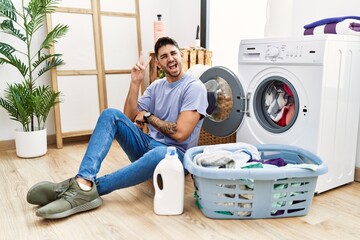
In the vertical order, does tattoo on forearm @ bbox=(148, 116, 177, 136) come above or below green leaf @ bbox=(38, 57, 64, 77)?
below

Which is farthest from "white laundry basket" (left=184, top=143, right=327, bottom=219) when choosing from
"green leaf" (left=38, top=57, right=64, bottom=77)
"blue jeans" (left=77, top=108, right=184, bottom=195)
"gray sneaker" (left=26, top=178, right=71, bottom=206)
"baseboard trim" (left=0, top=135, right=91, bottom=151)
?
"baseboard trim" (left=0, top=135, right=91, bottom=151)

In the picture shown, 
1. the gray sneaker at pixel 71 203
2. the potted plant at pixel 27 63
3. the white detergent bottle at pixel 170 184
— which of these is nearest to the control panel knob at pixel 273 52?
the white detergent bottle at pixel 170 184

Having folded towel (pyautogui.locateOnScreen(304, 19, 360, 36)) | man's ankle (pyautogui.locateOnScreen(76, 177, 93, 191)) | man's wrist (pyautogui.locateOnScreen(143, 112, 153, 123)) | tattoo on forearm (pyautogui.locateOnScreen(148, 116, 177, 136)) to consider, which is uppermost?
folded towel (pyautogui.locateOnScreen(304, 19, 360, 36))

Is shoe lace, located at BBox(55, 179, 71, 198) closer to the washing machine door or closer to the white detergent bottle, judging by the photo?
the white detergent bottle

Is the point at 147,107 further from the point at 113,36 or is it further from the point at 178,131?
the point at 113,36

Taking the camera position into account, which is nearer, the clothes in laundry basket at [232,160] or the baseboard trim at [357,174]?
the clothes in laundry basket at [232,160]

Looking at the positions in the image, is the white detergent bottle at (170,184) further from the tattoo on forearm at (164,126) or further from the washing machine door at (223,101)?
the washing machine door at (223,101)

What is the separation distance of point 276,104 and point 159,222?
99 centimetres

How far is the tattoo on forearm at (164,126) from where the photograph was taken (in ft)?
5.86

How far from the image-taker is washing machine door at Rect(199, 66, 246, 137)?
83.7 inches

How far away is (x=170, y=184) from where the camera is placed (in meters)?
1.57

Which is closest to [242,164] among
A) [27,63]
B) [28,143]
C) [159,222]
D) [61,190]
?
[159,222]

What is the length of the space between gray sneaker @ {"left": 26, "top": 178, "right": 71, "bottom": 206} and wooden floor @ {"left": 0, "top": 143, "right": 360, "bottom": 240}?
3.6 inches

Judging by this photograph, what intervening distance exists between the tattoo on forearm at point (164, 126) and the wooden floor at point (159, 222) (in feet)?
1.24
